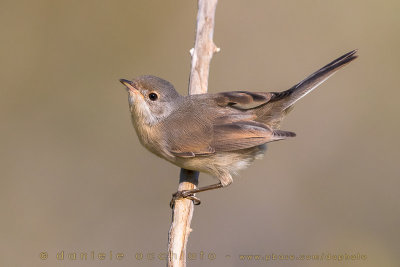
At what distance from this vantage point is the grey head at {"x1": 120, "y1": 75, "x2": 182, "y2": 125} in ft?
17.4

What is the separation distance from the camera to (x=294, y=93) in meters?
5.27

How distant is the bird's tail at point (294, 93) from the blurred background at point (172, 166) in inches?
73.2

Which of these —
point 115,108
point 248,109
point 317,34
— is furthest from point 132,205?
point 317,34

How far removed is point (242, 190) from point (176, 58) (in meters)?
2.74

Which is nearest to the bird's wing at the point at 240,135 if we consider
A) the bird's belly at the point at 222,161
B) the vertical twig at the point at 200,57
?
the bird's belly at the point at 222,161

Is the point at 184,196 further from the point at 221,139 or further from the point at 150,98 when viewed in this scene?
the point at 150,98

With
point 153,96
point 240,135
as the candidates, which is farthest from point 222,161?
point 153,96

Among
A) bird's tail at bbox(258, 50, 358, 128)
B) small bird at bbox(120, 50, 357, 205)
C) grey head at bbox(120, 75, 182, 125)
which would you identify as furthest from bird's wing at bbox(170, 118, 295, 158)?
grey head at bbox(120, 75, 182, 125)

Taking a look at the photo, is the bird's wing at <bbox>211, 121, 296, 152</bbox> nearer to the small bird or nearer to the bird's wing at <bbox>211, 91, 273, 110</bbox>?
the small bird

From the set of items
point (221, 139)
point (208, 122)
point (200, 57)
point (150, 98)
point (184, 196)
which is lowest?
point (184, 196)

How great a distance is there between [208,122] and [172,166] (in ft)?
8.46

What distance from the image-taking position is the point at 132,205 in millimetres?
7258

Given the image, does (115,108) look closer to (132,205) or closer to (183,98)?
(132,205)

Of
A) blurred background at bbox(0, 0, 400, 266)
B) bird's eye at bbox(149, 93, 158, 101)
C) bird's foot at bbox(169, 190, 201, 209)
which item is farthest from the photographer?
blurred background at bbox(0, 0, 400, 266)
